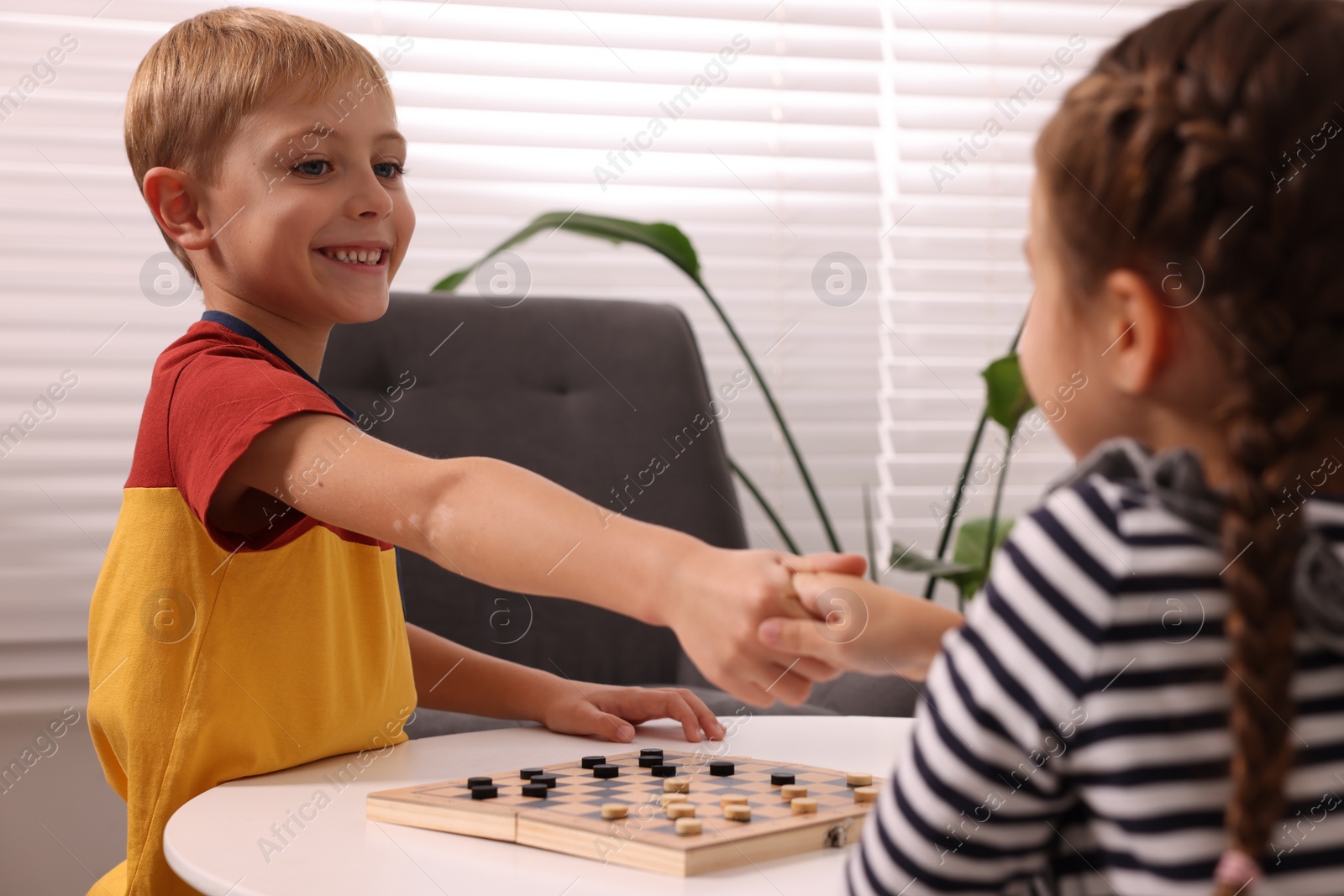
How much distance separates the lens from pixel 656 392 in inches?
70.1

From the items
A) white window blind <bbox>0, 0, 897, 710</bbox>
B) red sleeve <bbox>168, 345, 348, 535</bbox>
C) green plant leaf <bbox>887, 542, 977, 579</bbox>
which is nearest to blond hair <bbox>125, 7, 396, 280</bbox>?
red sleeve <bbox>168, 345, 348, 535</bbox>

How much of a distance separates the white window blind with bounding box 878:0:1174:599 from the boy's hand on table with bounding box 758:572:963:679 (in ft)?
5.34

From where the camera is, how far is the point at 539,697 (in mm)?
1035

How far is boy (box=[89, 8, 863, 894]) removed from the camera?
1.93 feet

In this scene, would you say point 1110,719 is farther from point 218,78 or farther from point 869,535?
point 869,535

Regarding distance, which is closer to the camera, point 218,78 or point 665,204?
point 218,78

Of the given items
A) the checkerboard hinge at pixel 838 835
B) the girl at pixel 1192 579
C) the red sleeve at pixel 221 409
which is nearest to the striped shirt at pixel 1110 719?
the girl at pixel 1192 579

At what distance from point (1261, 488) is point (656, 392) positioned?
1.41 meters

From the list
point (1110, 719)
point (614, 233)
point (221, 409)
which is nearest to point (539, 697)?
point (221, 409)

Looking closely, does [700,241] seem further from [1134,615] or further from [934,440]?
[1134,615]

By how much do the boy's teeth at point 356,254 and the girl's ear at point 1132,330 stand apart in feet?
2.38

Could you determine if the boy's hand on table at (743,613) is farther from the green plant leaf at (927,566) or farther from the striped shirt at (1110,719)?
the green plant leaf at (927,566)

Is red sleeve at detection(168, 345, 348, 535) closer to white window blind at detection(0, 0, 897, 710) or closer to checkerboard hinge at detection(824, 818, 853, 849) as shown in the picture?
checkerboard hinge at detection(824, 818, 853, 849)

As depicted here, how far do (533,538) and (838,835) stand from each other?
24 cm
